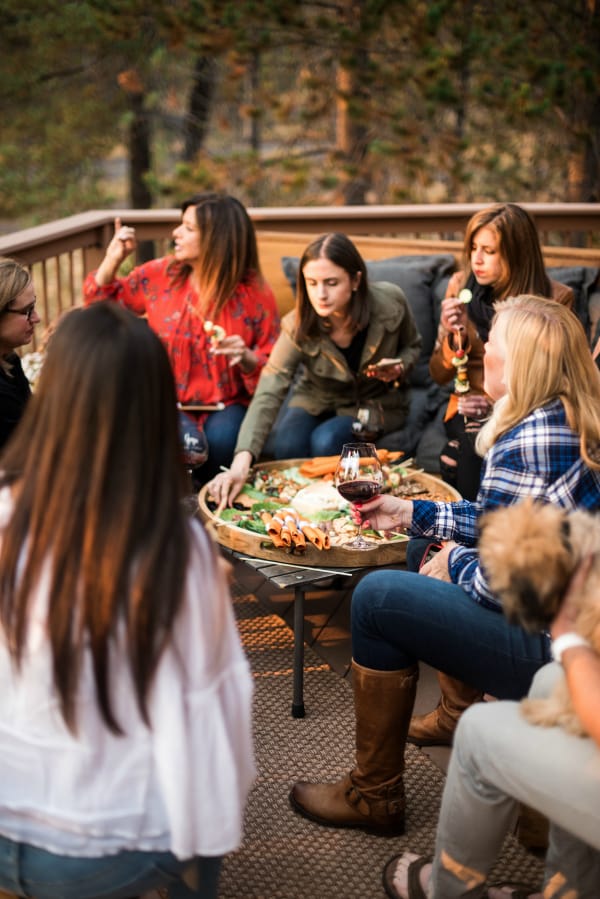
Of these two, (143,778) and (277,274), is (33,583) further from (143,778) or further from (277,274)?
(277,274)

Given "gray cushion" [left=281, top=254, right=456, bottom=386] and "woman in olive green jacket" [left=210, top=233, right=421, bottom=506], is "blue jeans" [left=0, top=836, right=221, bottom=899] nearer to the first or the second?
"woman in olive green jacket" [left=210, top=233, right=421, bottom=506]

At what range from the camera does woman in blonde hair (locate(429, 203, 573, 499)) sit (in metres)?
3.35

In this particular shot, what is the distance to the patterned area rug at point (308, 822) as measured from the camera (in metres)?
2.05

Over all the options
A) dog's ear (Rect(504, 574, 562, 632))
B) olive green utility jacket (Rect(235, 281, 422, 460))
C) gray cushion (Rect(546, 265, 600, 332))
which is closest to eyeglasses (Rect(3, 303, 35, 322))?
olive green utility jacket (Rect(235, 281, 422, 460))

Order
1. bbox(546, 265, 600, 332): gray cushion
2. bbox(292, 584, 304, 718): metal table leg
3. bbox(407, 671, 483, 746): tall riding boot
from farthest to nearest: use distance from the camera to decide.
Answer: bbox(546, 265, 600, 332): gray cushion
bbox(292, 584, 304, 718): metal table leg
bbox(407, 671, 483, 746): tall riding boot

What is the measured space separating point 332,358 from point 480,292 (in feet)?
1.98

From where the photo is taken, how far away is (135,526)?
1.27 m

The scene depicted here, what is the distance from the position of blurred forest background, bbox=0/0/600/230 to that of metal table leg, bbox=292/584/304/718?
489 cm

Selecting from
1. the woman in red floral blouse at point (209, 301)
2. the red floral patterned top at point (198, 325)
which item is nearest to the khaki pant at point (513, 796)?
the woman in red floral blouse at point (209, 301)

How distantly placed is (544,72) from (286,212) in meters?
2.78

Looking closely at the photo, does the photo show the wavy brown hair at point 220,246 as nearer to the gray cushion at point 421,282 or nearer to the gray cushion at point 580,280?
the gray cushion at point 421,282

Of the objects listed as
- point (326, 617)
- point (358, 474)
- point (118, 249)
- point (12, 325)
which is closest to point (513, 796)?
point (358, 474)

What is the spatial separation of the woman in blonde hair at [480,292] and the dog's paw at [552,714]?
5.64 feet

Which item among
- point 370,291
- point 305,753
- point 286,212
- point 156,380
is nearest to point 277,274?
point 286,212
